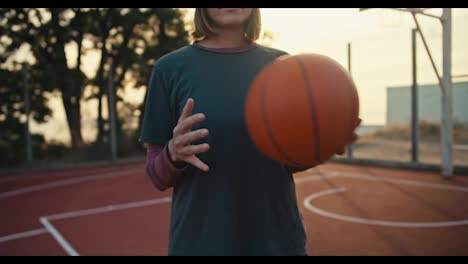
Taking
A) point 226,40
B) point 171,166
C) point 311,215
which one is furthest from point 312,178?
point 171,166

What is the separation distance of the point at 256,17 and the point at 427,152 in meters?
10.1

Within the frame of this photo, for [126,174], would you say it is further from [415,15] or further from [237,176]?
[237,176]

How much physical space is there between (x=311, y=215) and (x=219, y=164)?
15.4 feet

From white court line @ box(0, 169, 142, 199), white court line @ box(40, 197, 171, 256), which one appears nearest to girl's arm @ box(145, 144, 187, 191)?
white court line @ box(40, 197, 171, 256)

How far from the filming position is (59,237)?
5.10 meters

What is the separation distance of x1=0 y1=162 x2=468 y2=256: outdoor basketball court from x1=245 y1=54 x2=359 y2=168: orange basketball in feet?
10.2

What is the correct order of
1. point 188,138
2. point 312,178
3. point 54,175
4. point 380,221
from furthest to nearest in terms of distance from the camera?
point 54,175 → point 312,178 → point 380,221 → point 188,138

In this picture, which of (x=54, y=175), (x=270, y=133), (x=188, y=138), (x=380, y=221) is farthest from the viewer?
(x=54, y=175)

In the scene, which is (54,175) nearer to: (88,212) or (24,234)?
(88,212)

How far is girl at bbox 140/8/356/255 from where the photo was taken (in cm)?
127

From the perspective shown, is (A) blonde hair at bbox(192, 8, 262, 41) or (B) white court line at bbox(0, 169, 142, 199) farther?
(B) white court line at bbox(0, 169, 142, 199)

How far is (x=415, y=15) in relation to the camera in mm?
7648

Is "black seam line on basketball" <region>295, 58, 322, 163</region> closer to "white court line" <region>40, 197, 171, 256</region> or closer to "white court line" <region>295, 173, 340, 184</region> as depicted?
"white court line" <region>40, 197, 171, 256</region>
